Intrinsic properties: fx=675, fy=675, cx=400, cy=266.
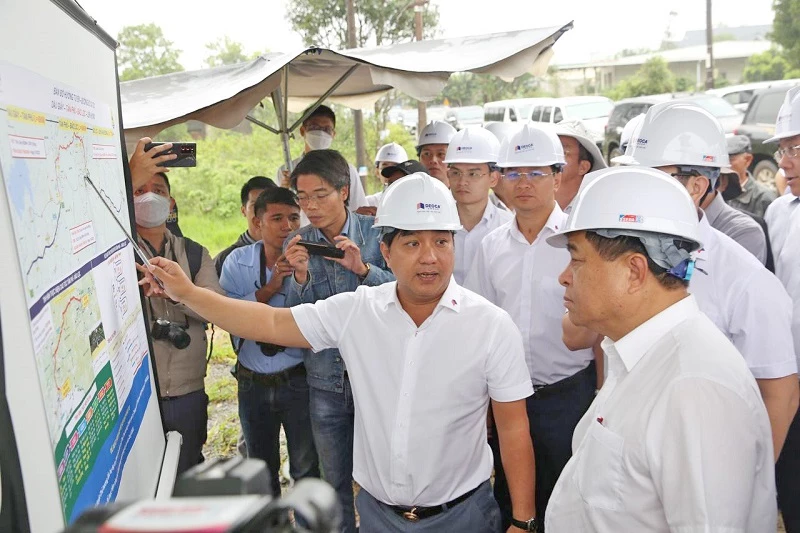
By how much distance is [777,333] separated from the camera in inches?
87.8

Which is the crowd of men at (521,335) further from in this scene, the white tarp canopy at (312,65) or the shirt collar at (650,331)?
the white tarp canopy at (312,65)

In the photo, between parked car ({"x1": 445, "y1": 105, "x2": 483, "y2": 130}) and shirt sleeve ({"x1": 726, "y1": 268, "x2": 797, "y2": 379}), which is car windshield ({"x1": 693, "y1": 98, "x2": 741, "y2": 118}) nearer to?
parked car ({"x1": 445, "y1": 105, "x2": 483, "y2": 130})

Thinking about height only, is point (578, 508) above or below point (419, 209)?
below

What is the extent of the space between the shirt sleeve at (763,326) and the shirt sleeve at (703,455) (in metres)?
0.82

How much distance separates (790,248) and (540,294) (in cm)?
110

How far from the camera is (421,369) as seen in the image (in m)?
2.30

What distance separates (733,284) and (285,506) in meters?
2.10

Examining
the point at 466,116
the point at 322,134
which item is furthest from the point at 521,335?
the point at 466,116

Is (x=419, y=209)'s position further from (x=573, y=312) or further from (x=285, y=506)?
(x=285, y=506)

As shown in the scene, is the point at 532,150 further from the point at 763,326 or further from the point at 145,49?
the point at 145,49

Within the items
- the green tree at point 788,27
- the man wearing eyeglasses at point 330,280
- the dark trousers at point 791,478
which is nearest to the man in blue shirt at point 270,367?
the man wearing eyeglasses at point 330,280

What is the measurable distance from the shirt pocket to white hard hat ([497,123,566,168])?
6.26ft

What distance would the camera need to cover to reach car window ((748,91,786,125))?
11.8 metres

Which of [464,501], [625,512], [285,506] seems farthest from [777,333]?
[285,506]
